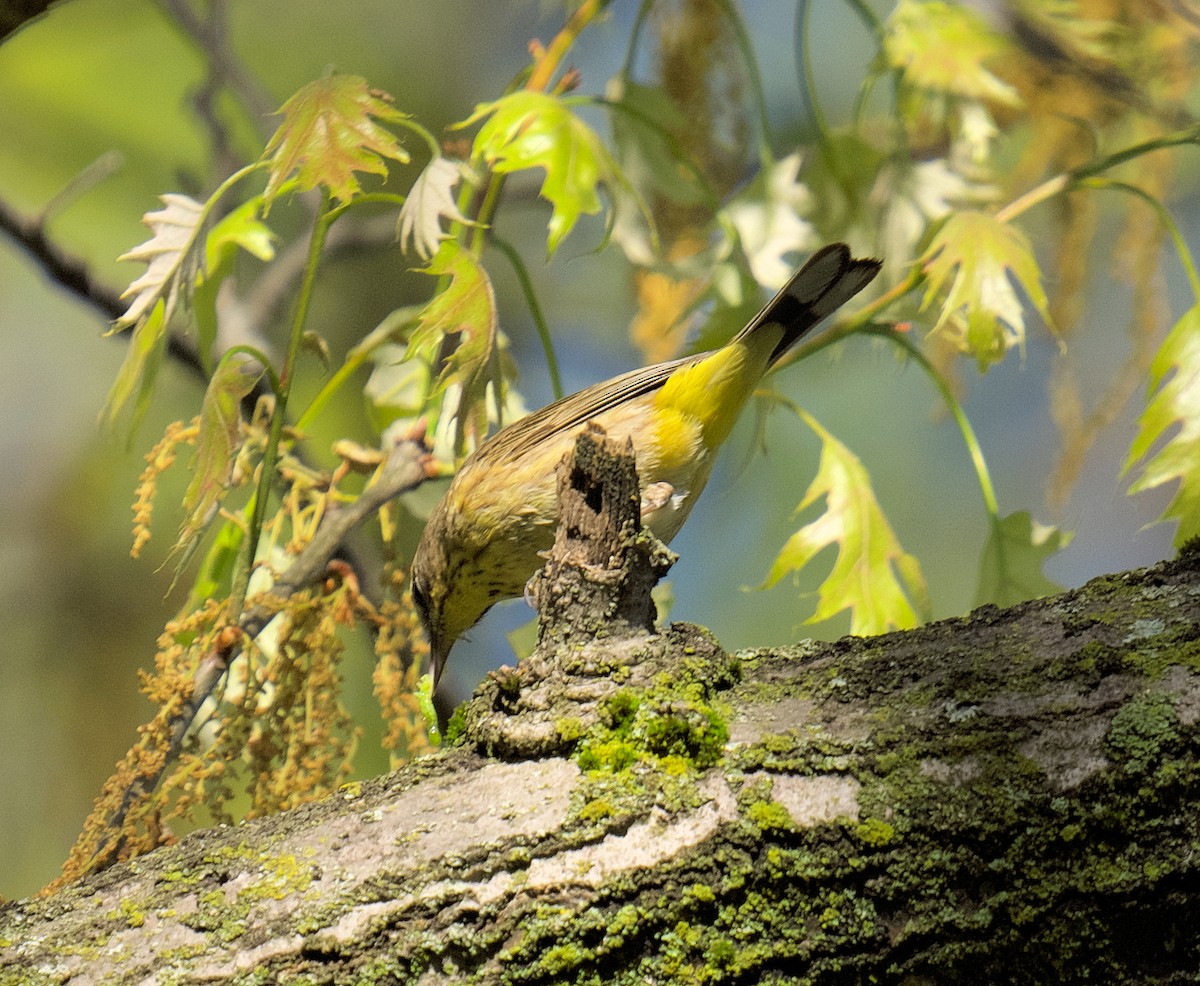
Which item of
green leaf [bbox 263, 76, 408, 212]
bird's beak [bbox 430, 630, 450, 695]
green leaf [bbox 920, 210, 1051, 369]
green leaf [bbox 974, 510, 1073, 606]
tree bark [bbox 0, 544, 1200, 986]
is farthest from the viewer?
bird's beak [bbox 430, 630, 450, 695]

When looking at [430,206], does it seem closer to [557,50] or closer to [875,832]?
[557,50]

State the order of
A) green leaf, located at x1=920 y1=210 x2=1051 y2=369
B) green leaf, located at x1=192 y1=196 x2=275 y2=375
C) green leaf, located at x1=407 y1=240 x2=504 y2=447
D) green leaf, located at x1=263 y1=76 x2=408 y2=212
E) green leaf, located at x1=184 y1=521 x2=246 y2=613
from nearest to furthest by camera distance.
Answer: green leaf, located at x1=263 y1=76 x2=408 y2=212 < green leaf, located at x1=407 y1=240 x2=504 y2=447 < green leaf, located at x1=192 y1=196 x2=275 y2=375 < green leaf, located at x1=920 y1=210 x2=1051 y2=369 < green leaf, located at x1=184 y1=521 x2=246 y2=613

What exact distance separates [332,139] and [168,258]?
0.42 metres

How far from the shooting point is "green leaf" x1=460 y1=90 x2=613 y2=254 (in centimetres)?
208

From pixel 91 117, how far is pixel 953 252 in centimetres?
319

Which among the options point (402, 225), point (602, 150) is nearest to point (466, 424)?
point (402, 225)

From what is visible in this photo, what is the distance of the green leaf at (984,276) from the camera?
7.25 ft

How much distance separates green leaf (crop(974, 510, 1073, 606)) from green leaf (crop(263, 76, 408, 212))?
159 centimetres

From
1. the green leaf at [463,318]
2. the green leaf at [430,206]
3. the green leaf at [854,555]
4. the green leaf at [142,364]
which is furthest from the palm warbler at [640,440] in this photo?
the green leaf at [142,364]

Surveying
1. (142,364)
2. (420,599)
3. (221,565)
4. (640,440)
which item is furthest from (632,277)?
(142,364)

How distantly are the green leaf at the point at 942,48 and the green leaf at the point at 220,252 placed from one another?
1.71 m

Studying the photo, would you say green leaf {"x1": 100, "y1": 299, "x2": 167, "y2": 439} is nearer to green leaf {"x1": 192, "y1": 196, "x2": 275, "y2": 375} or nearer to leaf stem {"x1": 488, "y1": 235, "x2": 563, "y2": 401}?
green leaf {"x1": 192, "y1": 196, "x2": 275, "y2": 375}

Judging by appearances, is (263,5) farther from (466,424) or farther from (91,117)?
(466,424)

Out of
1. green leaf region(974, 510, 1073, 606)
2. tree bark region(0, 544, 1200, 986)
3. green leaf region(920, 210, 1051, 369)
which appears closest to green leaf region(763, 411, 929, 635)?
green leaf region(974, 510, 1073, 606)
